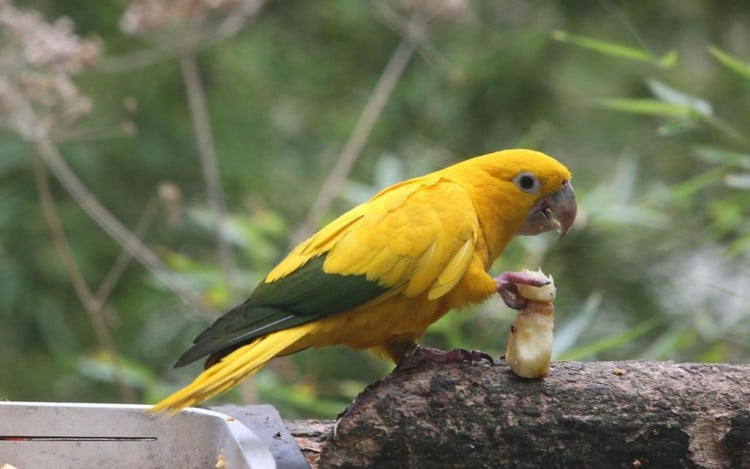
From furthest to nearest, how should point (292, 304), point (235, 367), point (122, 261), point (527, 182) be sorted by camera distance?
1. point (122, 261)
2. point (527, 182)
3. point (292, 304)
4. point (235, 367)

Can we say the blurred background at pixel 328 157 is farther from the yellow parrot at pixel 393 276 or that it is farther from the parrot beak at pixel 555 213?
the yellow parrot at pixel 393 276

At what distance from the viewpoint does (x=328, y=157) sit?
6297mm

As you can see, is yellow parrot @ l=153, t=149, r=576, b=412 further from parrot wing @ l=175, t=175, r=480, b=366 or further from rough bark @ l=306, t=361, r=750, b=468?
rough bark @ l=306, t=361, r=750, b=468

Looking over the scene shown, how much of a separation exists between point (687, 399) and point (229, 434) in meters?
1.05

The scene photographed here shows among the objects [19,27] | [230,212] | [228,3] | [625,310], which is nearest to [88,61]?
[19,27]

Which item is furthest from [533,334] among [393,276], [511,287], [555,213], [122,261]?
[122,261]

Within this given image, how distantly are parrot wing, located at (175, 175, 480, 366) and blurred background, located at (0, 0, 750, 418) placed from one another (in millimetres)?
1879

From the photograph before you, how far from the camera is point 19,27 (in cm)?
343

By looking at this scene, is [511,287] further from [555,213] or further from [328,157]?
[328,157]

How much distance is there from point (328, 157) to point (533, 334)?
393 cm

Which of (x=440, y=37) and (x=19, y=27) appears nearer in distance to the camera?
(x=19, y=27)

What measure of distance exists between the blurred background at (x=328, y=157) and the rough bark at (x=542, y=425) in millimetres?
2001

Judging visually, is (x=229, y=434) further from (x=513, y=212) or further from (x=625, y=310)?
(x=625, y=310)

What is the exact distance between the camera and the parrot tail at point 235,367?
7.15 ft
